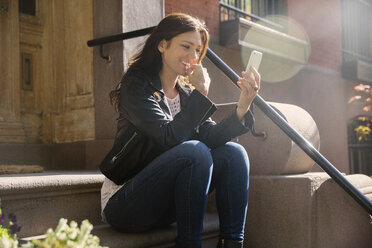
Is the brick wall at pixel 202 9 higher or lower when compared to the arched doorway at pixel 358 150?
higher

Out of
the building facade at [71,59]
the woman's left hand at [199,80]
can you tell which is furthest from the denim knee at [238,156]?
the building facade at [71,59]

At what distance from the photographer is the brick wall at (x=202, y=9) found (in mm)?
4616

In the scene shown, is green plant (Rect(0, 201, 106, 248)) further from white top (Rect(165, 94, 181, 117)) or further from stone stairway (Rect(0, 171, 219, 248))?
white top (Rect(165, 94, 181, 117))

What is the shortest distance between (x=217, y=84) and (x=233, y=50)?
0.69 m

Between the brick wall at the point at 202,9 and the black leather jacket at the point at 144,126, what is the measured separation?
2.46 metres

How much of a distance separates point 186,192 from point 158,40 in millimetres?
861

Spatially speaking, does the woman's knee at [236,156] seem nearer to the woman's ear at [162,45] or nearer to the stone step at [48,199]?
the woman's ear at [162,45]

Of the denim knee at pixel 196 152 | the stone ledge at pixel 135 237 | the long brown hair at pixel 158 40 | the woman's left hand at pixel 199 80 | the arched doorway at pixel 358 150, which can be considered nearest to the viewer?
the denim knee at pixel 196 152

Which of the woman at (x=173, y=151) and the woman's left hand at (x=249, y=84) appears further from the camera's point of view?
the woman's left hand at (x=249, y=84)

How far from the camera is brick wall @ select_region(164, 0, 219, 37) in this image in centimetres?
462

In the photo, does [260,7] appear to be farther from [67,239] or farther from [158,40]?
[67,239]

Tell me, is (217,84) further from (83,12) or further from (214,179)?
(214,179)

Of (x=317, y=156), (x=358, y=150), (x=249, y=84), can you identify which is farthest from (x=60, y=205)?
(x=358, y=150)

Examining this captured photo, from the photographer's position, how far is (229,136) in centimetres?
237
